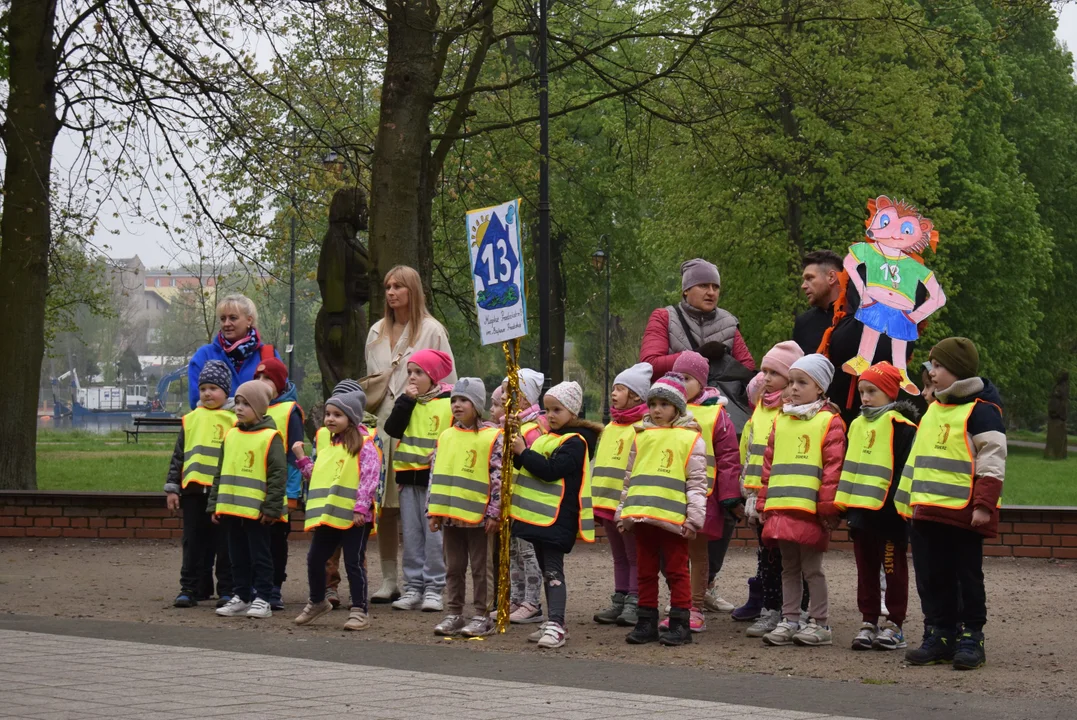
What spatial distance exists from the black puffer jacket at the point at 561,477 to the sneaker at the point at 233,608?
204 centimetres

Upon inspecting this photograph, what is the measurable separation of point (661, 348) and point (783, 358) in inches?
35.9

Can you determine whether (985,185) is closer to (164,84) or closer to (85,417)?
(164,84)

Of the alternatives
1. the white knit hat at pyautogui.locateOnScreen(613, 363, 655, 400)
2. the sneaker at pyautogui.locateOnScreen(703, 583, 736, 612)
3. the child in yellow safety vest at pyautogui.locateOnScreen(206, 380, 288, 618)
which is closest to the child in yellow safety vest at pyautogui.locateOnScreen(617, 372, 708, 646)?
the white knit hat at pyautogui.locateOnScreen(613, 363, 655, 400)

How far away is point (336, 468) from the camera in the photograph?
30.1ft

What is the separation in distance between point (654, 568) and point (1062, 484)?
76.3 ft

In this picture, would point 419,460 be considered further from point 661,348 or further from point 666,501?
point 666,501

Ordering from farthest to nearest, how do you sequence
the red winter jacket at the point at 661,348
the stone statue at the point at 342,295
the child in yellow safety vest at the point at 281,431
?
the stone statue at the point at 342,295 < the child in yellow safety vest at the point at 281,431 < the red winter jacket at the point at 661,348

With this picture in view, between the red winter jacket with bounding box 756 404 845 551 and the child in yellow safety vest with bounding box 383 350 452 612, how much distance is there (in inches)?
91.6

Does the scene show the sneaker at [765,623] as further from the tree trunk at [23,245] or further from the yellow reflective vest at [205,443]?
the tree trunk at [23,245]

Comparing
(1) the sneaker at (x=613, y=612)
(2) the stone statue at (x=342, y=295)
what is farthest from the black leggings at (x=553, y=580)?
(2) the stone statue at (x=342, y=295)

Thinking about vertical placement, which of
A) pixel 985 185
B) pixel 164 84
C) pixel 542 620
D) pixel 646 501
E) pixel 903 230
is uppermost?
pixel 985 185

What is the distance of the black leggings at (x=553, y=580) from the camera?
27.7 ft

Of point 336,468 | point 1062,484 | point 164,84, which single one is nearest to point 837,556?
point 336,468

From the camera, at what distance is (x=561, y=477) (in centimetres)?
862
